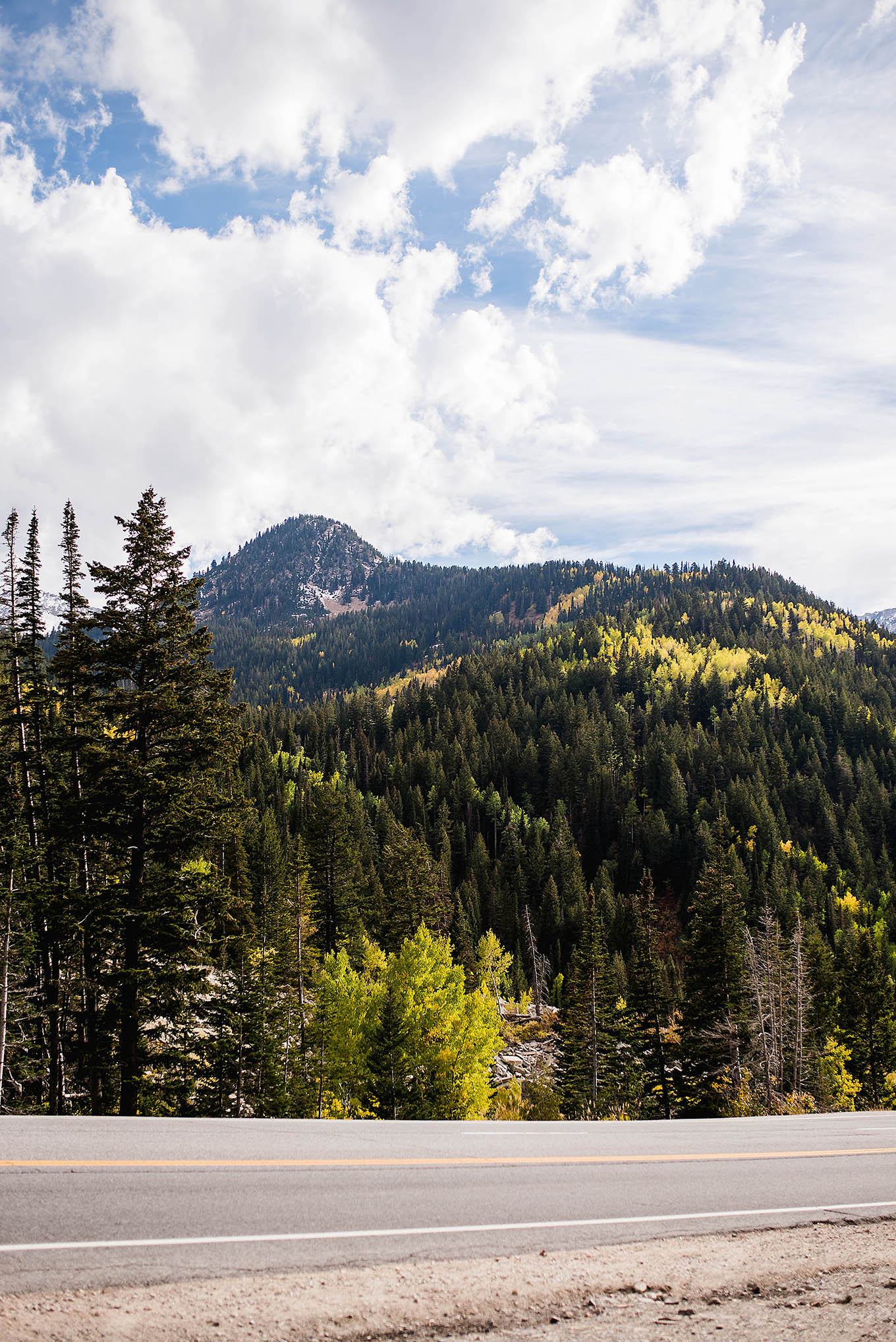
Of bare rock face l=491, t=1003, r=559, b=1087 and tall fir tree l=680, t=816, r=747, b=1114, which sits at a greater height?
tall fir tree l=680, t=816, r=747, b=1114

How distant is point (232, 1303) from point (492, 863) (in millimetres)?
108867

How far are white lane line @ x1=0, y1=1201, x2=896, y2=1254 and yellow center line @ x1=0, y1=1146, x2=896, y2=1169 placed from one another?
80.7 inches

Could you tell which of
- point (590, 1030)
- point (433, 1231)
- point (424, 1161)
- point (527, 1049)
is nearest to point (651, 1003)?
point (590, 1030)

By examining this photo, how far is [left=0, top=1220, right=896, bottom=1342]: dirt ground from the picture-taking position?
576cm

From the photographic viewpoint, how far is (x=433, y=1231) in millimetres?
7965

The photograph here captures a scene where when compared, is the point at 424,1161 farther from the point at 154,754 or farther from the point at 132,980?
the point at 154,754

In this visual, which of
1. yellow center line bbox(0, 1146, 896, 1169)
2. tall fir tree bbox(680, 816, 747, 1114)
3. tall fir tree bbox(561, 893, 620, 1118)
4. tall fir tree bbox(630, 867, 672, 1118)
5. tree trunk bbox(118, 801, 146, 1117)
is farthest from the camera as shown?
tall fir tree bbox(561, 893, 620, 1118)

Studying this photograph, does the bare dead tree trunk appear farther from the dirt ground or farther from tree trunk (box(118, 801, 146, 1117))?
the dirt ground

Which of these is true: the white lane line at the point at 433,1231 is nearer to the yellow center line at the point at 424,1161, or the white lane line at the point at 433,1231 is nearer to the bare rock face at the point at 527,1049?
the yellow center line at the point at 424,1161

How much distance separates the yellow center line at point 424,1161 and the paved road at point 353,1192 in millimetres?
38

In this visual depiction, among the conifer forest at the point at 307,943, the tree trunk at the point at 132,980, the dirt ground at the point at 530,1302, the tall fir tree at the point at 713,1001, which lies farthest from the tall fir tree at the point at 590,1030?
the dirt ground at the point at 530,1302

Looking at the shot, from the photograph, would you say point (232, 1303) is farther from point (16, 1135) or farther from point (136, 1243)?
point (16, 1135)

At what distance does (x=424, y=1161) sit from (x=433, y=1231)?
2.76 metres

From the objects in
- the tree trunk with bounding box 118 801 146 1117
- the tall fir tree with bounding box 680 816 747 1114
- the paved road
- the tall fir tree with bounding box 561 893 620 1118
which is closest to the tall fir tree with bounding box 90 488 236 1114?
the tree trunk with bounding box 118 801 146 1117
